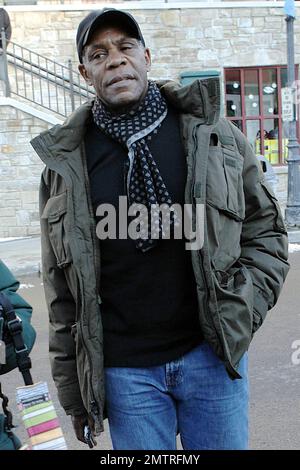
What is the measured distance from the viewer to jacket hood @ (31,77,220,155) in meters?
1.95

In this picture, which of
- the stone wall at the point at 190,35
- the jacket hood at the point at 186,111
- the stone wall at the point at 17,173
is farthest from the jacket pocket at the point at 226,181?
the stone wall at the point at 190,35

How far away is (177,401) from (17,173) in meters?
10.7

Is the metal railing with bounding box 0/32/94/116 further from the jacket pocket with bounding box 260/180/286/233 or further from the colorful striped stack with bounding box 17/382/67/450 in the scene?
the colorful striped stack with bounding box 17/382/67/450

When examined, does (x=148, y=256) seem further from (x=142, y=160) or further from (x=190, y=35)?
(x=190, y=35)

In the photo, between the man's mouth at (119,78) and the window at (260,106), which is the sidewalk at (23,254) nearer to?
the window at (260,106)

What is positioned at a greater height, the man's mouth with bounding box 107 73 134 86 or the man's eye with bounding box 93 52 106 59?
the man's eye with bounding box 93 52 106 59

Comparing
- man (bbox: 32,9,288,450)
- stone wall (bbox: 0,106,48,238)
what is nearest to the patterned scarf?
man (bbox: 32,9,288,450)

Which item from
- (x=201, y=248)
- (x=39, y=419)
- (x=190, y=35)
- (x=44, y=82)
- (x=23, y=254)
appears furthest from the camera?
(x=190, y=35)

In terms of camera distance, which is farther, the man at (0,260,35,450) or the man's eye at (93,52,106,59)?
the man's eye at (93,52,106,59)

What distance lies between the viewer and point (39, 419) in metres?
1.66

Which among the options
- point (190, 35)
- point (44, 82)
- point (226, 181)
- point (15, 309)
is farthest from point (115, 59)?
point (190, 35)

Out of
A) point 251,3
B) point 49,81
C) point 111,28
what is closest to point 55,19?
point 49,81

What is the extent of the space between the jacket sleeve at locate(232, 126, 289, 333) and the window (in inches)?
505

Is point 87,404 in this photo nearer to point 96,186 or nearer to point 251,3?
point 96,186
